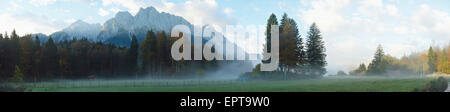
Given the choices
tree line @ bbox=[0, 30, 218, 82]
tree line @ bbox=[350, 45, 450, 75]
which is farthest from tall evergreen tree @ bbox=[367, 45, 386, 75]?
tree line @ bbox=[0, 30, 218, 82]

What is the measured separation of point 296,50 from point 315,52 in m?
6.07

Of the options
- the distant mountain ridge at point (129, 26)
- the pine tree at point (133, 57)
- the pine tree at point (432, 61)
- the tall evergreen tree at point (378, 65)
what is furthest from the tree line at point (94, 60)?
the distant mountain ridge at point (129, 26)

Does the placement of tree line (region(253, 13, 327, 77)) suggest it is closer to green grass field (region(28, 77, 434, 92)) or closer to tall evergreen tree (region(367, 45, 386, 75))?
green grass field (region(28, 77, 434, 92))

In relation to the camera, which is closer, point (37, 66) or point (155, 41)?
point (37, 66)

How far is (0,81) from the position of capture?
69.6 feet

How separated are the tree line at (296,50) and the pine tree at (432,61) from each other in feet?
51.2

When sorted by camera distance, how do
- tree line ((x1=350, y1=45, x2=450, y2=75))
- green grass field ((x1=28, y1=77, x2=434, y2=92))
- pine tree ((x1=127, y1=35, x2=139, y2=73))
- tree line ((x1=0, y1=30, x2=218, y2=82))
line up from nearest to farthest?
green grass field ((x1=28, y1=77, x2=434, y2=92)) < tree line ((x1=0, y1=30, x2=218, y2=82)) < tree line ((x1=350, y1=45, x2=450, y2=75)) < pine tree ((x1=127, y1=35, x2=139, y2=73))

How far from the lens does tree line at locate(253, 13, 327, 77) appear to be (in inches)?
1187

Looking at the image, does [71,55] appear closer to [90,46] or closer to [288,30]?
[90,46]

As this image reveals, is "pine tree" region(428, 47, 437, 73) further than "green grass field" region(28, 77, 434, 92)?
Yes

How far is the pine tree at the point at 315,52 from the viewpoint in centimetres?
3538

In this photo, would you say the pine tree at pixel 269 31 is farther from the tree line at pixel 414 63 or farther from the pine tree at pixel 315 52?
the tree line at pixel 414 63
